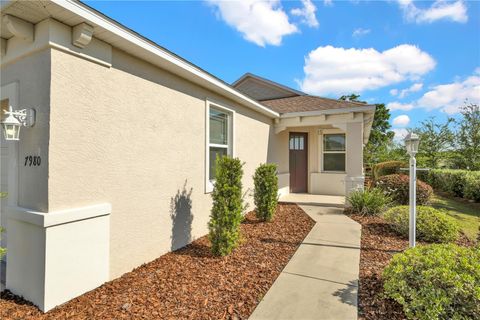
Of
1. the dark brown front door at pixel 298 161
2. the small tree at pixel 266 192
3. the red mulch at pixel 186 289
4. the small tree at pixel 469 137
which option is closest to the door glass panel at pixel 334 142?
the dark brown front door at pixel 298 161

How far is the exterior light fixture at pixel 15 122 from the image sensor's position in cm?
257

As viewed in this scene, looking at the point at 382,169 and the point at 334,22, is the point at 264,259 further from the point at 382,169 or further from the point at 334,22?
the point at 382,169

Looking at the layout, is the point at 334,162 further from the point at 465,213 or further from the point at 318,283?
the point at 318,283

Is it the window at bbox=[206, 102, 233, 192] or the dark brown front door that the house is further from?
the dark brown front door

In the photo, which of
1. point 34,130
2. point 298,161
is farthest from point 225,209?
point 298,161

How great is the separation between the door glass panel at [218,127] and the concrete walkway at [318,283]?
3.03m

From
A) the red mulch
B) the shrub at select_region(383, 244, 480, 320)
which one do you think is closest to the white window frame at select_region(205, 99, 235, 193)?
the red mulch

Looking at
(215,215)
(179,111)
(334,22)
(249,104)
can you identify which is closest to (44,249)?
(215,215)

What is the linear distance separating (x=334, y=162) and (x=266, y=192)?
5.27 m

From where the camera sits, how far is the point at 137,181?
141 inches

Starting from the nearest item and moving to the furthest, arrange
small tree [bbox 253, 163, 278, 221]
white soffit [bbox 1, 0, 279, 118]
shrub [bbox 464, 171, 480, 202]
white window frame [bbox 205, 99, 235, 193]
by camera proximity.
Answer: white soffit [bbox 1, 0, 279, 118], white window frame [bbox 205, 99, 235, 193], small tree [bbox 253, 163, 278, 221], shrub [bbox 464, 171, 480, 202]

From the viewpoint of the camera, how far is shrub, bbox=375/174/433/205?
769 centimetres

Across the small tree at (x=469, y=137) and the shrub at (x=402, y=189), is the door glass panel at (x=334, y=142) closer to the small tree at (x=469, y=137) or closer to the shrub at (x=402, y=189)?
the shrub at (x=402, y=189)

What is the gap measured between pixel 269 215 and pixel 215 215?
2388 millimetres
